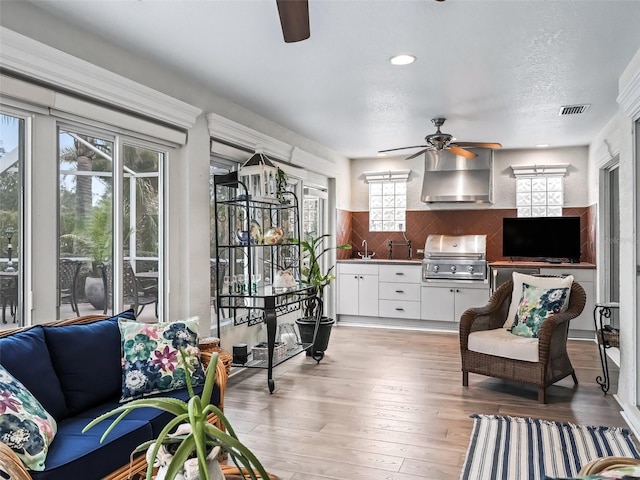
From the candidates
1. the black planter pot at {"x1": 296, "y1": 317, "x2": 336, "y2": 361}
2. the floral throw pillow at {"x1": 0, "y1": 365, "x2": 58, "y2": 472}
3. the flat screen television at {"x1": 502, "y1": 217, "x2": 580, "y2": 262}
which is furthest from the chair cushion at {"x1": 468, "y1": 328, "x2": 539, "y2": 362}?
the floral throw pillow at {"x1": 0, "y1": 365, "x2": 58, "y2": 472}

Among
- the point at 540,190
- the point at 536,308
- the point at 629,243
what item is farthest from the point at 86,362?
the point at 540,190

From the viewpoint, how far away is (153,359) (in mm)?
2557

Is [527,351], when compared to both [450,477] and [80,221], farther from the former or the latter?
[80,221]

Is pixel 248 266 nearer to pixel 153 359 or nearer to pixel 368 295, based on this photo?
pixel 153 359

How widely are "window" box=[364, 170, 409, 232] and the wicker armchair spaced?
3140 mm

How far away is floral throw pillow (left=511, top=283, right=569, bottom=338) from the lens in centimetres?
396

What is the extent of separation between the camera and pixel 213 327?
14.1 feet

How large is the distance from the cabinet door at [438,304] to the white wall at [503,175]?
1263mm

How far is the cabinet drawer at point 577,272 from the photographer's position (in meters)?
5.91

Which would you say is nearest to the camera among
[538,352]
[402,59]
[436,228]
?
[402,59]

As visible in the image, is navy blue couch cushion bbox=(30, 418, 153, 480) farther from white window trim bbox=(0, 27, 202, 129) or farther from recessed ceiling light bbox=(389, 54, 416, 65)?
recessed ceiling light bbox=(389, 54, 416, 65)

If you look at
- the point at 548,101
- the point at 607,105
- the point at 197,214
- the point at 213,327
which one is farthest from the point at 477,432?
the point at 607,105

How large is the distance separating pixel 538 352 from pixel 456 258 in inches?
116

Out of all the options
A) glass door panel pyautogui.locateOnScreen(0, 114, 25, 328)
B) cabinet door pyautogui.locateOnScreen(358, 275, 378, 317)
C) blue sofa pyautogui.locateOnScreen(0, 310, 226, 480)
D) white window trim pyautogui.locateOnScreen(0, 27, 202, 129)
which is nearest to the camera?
blue sofa pyautogui.locateOnScreen(0, 310, 226, 480)
